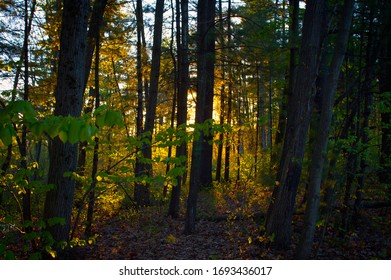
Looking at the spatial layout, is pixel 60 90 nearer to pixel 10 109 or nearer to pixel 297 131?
pixel 10 109

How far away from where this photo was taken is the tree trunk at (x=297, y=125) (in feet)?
18.8

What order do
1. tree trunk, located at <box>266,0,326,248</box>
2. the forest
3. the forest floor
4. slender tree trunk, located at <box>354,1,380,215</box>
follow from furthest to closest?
1. slender tree trunk, located at <box>354,1,380,215</box>
2. the forest floor
3. tree trunk, located at <box>266,0,326,248</box>
4. the forest

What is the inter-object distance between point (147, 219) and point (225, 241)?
11.6 feet

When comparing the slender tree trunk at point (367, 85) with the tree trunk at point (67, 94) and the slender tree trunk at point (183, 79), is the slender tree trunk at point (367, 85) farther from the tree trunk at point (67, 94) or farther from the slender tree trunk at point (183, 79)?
the tree trunk at point (67, 94)

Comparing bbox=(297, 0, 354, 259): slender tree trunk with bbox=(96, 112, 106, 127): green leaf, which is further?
bbox=(297, 0, 354, 259): slender tree trunk

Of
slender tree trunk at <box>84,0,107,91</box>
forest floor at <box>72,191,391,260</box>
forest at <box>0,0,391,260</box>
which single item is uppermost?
slender tree trunk at <box>84,0,107,91</box>

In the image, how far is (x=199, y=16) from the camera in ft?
27.2

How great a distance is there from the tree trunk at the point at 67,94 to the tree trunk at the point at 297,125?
14.0 ft

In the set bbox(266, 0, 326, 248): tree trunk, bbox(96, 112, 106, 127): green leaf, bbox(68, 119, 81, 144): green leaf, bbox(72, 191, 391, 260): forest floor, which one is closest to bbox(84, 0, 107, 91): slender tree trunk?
bbox(266, 0, 326, 248): tree trunk

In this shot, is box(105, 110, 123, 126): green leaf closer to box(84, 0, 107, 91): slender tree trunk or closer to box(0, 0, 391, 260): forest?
box(0, 0, 391, 260): forest

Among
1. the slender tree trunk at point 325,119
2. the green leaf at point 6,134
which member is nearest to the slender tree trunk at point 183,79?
the slender tree trunk at point 325,119

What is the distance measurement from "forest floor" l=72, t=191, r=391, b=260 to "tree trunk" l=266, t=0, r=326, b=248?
1.59 ft

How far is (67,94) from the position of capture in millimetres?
4910

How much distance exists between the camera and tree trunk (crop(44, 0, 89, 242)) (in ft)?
15.9
